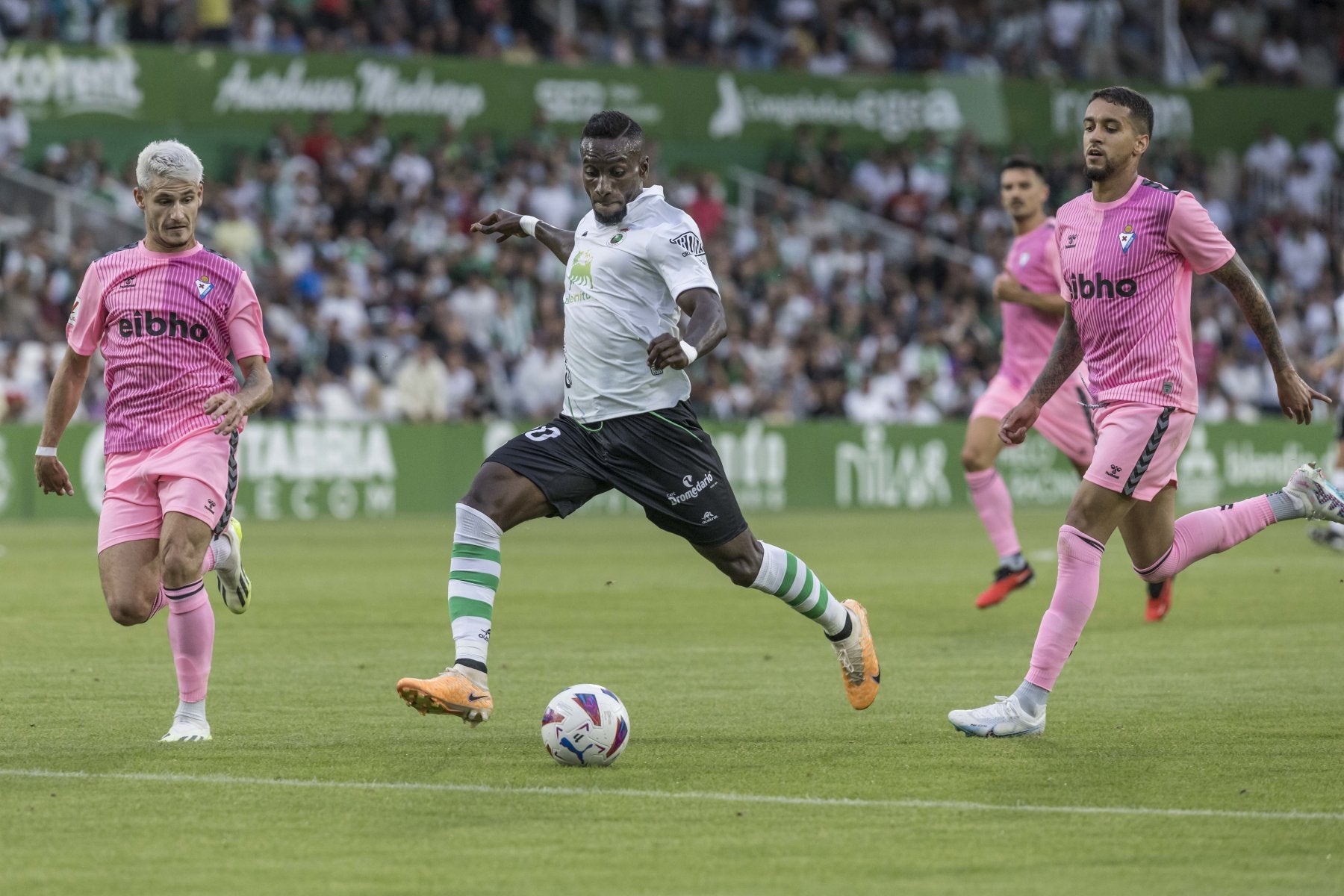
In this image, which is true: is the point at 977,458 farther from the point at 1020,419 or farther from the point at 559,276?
the point at 559,276

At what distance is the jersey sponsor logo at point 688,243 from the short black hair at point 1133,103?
1853mm

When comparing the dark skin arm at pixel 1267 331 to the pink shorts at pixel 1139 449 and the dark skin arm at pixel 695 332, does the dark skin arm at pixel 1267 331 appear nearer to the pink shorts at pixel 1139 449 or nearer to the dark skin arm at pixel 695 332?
the pink shorts at pixel 1139 449

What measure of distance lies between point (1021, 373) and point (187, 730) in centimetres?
751

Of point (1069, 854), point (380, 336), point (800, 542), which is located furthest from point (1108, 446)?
point (380, 336)

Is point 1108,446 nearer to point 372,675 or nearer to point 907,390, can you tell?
point 372,675

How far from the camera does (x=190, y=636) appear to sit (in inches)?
316

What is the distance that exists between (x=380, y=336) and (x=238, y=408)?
19193 mm

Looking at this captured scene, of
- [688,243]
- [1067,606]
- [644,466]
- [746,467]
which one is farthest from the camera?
[746,467]

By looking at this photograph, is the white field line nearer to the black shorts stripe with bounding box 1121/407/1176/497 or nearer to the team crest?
the black shorts stripe with bounding box 1121/407/1176/497

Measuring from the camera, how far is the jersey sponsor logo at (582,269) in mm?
8359

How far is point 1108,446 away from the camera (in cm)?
845

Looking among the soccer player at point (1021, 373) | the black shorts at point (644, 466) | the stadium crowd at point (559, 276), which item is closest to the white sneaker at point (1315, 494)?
the black shorts at point (644, 466)

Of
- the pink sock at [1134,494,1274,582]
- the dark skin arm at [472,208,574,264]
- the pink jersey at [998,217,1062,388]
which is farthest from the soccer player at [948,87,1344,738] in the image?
the pink jersey at [998,217,1062,388]

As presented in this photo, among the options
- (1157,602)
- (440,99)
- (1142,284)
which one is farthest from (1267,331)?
(440,99)
